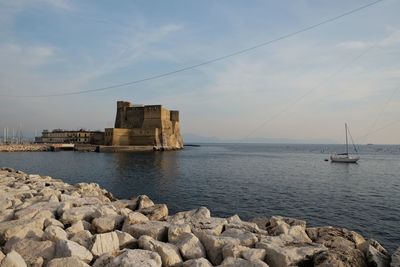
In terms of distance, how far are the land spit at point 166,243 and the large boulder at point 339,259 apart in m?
0.01

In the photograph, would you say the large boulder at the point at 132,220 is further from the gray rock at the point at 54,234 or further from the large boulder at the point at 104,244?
the gray rock at the point at 54,234

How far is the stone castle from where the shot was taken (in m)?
59.8

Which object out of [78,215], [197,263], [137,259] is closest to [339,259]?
[197,263]

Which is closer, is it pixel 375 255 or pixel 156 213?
pixel 375 255

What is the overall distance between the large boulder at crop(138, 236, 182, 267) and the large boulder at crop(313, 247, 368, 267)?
182 cm

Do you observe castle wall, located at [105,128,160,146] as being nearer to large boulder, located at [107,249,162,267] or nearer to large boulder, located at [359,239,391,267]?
large boulder, located at [359,239,391,267]

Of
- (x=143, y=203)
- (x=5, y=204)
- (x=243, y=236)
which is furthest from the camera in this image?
(x=143, y=203)

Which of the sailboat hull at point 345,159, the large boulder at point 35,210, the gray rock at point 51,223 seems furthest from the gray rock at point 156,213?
the sailboat hull at point 345,159

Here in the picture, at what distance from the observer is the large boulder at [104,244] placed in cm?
455

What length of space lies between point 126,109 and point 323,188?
5355 centimetres

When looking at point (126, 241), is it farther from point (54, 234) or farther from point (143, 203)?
point (143, 203)

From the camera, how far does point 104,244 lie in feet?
15.3

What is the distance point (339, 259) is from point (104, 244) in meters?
3.18

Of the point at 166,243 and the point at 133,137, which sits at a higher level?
the point at 133,137
